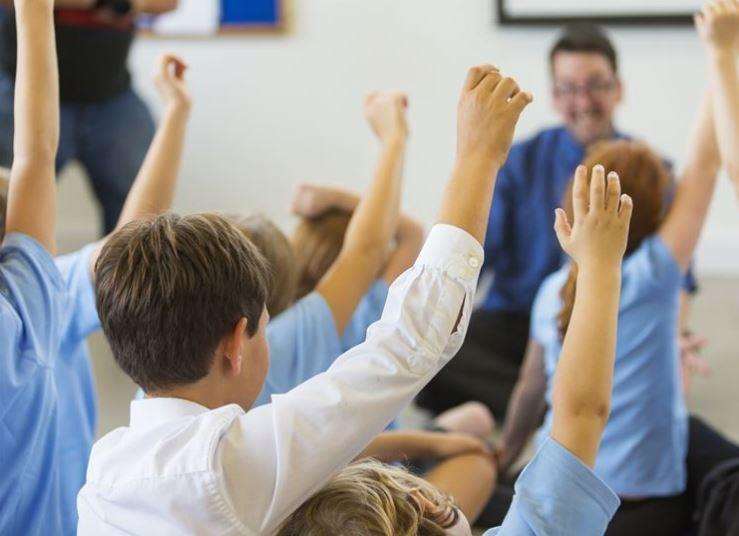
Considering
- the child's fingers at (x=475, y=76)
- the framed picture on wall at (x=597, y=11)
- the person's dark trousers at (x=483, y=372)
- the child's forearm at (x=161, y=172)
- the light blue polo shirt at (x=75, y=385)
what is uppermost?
the framed picture on wall at (x=597, y=11)

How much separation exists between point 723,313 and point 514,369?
3.02 ft

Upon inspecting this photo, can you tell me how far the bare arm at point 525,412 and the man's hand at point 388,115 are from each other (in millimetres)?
716

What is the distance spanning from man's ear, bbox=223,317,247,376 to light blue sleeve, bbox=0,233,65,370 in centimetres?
27

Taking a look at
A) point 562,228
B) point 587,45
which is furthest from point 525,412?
point 562,228

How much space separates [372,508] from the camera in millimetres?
890

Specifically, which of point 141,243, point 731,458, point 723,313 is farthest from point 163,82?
point 723,313

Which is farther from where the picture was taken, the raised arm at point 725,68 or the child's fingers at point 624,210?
the raised arm at point 725,68

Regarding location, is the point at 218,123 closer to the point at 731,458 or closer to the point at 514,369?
the point at 514,369

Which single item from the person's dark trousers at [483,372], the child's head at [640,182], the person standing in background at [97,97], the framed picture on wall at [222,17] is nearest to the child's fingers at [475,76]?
the child's head at [640,182]

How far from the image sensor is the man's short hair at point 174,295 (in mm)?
921

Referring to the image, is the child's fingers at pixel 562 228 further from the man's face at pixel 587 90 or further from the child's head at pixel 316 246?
the man's face at pixel 587 90

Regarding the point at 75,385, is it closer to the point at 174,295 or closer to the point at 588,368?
the point at 174,295

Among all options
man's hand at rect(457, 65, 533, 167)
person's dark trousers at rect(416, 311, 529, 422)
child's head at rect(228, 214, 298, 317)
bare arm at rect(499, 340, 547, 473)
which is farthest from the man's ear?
person's dark trousers at rect(416, 311, 529, 422)

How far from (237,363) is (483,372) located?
69.1 inches
